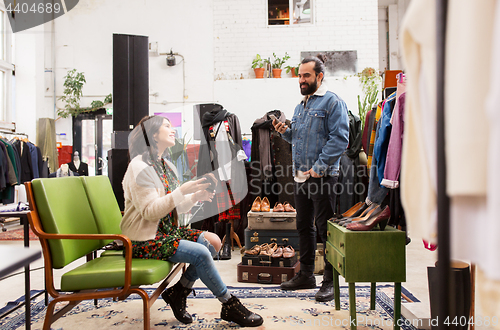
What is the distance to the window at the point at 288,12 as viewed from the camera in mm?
7223

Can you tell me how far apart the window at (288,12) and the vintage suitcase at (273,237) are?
17.7 feet

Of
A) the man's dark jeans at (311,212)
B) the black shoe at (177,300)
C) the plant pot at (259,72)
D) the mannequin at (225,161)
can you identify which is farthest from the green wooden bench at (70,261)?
the plant pot at (259,72)

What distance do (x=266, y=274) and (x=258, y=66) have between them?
512 cm

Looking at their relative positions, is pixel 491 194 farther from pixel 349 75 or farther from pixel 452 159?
pixel 349 75

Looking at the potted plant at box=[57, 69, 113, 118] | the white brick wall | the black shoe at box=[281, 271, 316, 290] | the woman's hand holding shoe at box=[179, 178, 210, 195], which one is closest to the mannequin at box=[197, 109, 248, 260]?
the black shoe at box=[281, 271, 316, 290]

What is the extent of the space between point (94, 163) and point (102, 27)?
10.2 feet

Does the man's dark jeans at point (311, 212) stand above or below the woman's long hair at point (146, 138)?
below

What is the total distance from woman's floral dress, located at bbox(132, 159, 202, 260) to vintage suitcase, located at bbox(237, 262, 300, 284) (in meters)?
0.98

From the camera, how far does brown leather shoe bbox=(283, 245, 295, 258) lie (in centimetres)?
295

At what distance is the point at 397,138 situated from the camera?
1.77 meters

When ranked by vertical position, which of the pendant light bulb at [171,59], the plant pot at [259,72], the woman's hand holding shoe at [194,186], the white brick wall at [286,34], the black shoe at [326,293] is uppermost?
the white brick wall at [286,34]

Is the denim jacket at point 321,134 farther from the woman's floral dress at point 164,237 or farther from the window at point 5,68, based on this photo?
the window at point 5,68

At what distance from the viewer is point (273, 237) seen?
336cm

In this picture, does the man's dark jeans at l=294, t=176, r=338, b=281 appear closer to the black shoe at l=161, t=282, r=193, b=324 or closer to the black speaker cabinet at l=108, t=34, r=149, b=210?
the black shoe at l=161, t=282, r=193, b=324
